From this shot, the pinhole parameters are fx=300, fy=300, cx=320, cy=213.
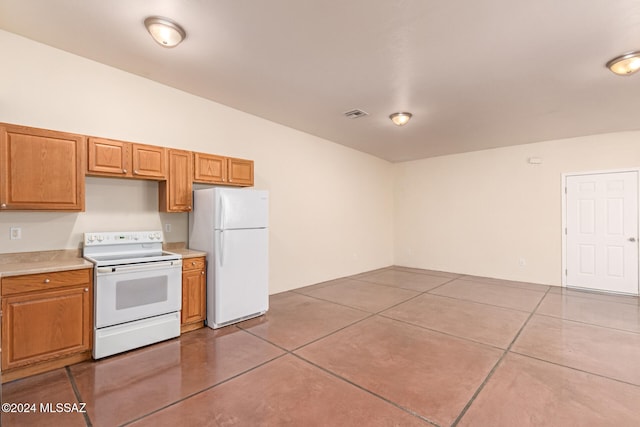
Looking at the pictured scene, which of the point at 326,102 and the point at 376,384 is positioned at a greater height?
the point at 326,102

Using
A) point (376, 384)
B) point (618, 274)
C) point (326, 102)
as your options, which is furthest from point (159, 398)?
point (618, 274)

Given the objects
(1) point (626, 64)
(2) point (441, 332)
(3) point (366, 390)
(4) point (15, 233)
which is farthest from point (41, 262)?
(1) point (626, 64)

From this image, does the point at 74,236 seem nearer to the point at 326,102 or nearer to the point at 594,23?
the point at 326,102

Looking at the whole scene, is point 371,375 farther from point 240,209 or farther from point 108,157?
point 108,157

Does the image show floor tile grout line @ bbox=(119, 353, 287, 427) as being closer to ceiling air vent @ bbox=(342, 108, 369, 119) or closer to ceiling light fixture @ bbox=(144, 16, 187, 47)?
ceiling light fixture @ bbox=(144, 16, 187, 47)

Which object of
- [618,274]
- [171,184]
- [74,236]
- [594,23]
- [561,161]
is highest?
[594,23]

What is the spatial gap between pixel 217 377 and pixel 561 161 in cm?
683

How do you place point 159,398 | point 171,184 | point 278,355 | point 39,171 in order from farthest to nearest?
point 171,184 → point 278,355 → point 39,171 → point 159,398

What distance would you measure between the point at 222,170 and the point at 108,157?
50.5 inches

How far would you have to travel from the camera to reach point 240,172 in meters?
4.25

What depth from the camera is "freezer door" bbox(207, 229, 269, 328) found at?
142 inches

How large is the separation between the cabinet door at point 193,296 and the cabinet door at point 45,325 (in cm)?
89

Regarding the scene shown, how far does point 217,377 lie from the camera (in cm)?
252

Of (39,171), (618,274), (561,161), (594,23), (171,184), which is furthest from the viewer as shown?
(561,161)
